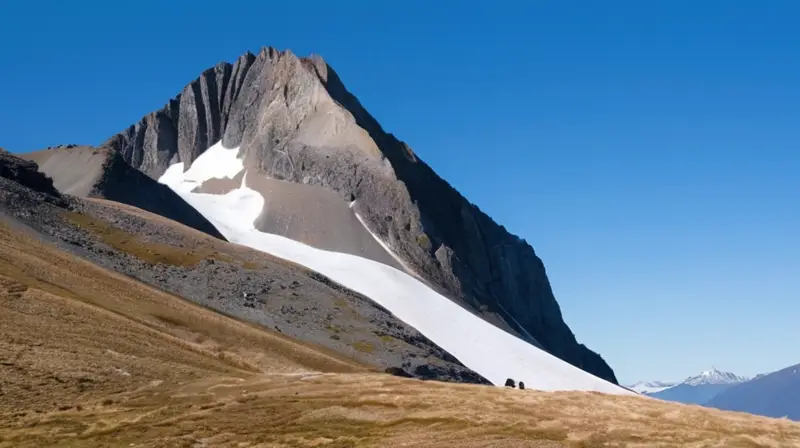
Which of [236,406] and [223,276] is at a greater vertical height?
[223,276]

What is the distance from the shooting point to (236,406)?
196 feet

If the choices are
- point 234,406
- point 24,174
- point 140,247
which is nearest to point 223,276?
point 140,247

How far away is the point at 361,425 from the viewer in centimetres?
5562

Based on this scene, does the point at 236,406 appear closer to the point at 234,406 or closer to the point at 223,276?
the point at 234,406

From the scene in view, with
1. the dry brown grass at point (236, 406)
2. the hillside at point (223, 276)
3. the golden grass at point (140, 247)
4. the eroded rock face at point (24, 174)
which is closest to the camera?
the dry brown grass at point (236, 406)

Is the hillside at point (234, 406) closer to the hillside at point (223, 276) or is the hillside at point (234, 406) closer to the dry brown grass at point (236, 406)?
the dry brown grass at point (236, 406)

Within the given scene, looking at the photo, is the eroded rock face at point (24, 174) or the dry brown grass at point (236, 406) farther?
the eroded rock face at point (24, 174)

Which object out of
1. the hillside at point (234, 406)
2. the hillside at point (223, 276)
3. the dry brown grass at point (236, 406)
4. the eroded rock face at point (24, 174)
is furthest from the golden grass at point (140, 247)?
the dry brown grass at point (236, 406)

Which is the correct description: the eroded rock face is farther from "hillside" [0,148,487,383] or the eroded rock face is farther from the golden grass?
the golden grass

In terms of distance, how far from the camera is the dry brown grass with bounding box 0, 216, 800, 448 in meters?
51.8

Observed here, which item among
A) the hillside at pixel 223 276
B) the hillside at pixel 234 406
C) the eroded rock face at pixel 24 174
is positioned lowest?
the hillside at pixel 234 406

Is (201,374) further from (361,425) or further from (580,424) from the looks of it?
(580,424)

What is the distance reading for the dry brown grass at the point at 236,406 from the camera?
51.8m

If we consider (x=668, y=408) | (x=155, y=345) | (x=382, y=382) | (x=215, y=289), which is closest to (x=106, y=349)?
(x=155, y=345)
